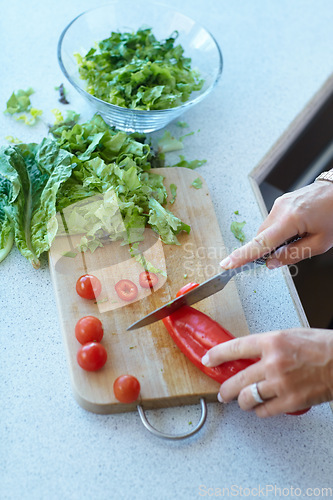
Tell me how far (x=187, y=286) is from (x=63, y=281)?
382 mm

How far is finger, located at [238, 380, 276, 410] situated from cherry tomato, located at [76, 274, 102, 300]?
518 millimetres

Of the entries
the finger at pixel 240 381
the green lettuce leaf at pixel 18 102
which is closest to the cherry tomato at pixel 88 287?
the finger at pixel 240 381

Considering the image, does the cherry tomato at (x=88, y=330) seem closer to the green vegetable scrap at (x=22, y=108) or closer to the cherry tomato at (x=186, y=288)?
the cherry tomato at (x=186, y=288)

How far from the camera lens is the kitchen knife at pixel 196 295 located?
1.39 metres

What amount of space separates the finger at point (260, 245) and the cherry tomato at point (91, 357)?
0.43 metres

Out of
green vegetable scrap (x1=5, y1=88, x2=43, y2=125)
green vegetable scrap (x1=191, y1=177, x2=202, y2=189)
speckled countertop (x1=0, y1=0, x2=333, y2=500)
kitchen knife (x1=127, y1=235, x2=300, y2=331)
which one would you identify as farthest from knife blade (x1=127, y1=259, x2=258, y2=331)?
green vegetable scrap (x1=5, y1=88, x2=43, y2=125)

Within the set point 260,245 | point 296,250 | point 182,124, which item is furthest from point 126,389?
point 182,124

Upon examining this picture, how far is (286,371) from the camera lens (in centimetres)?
122

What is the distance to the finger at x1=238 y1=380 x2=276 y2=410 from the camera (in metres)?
1.24

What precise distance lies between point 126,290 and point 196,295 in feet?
0.74

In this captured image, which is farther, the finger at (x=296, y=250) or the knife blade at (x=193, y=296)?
the finger at (x=296, y=250)

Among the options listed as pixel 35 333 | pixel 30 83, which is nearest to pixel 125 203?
pixel 35 333

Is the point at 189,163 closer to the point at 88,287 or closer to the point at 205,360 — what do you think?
the point at 88,287

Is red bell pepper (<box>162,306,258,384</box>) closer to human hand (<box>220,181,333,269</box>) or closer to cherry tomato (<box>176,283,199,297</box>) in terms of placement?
cherry tomato (<box>176,283,199,297</box>)
